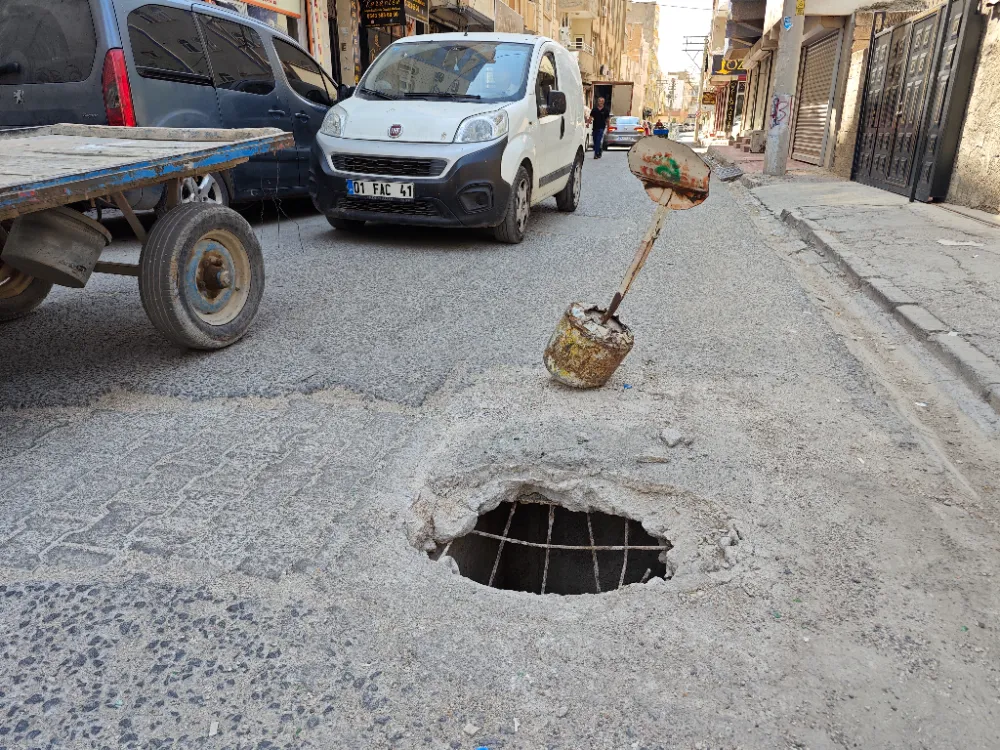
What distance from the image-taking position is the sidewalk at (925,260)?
416 cm

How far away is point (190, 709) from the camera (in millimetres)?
1664

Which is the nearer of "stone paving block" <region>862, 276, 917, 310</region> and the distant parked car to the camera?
"stone paving block" <region>862, 276, 917, 310</region>

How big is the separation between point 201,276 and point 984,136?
924 centimetres

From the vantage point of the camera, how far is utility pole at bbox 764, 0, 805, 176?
14516 mm

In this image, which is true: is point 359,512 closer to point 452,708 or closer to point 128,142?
point 452,708

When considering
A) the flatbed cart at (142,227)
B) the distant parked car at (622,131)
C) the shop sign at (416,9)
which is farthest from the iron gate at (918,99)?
the distant parked car at (622,131)

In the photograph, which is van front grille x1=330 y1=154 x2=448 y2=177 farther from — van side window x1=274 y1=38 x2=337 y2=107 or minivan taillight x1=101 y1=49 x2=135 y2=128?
van side window x1=274 y1=38 x2=337 y2=107

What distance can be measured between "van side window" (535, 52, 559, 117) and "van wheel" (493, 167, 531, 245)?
0.78 meters

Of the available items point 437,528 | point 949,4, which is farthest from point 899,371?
point 949,4

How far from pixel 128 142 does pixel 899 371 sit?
4240 millimetres

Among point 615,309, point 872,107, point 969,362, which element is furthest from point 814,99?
point 615,309

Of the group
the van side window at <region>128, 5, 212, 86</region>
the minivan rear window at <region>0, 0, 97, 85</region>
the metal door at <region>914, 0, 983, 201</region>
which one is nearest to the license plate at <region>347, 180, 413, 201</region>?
the van side window at <region>128, 5, 212, 86</region>

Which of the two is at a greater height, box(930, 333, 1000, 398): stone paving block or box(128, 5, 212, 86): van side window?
box(128, 5, 212, 86): van side window

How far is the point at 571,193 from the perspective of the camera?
9.16 metres
